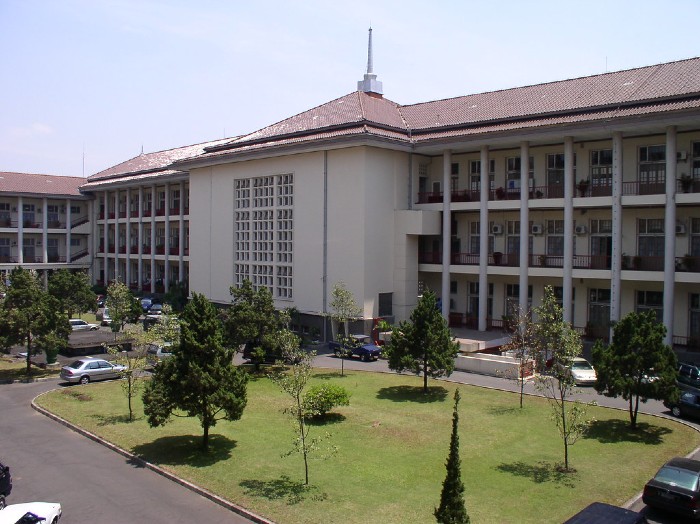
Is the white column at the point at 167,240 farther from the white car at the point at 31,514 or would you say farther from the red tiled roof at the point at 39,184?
the white car at the point at 31,514

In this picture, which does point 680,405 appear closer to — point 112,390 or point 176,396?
point 176,396

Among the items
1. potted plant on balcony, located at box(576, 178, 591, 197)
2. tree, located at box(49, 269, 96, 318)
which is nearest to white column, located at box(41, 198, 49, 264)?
tree, located at box(49, 269, 96, 318)

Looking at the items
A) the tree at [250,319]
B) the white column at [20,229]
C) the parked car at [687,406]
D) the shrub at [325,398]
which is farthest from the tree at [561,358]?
the white column at [20,229]

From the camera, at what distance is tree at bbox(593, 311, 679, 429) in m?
19.8

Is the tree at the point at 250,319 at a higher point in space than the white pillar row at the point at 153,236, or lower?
lower

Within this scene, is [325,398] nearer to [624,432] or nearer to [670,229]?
[624,432]

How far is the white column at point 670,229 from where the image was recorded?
95.8ft

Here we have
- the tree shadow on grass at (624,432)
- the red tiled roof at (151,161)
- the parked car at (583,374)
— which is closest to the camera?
the tree shadow on grass at (624,432)

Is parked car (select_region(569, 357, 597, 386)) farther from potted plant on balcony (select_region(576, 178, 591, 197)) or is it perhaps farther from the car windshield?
the car windshield

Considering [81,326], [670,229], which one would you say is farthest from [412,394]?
[81,326]

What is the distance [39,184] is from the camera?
209 feet

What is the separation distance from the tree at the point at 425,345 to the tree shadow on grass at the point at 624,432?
19.6 ft

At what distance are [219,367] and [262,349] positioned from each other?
1059cm

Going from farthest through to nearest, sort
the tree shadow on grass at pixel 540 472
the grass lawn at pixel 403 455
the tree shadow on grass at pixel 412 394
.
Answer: the tree shadow on grass at pixel 412 394 → the tree shadow on grass at pixel 540 472 → the grass lawn at pixel 403 455
